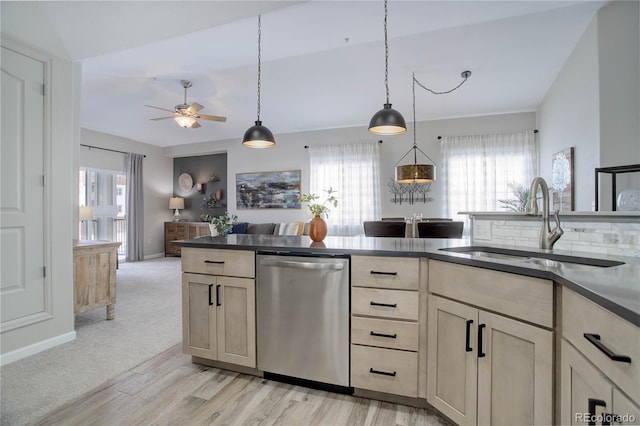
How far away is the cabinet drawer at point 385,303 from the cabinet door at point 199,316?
0.98 m

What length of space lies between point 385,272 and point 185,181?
726 cm

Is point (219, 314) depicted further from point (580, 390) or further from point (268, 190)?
point (268, 190)

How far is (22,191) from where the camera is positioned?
2305 millimetres

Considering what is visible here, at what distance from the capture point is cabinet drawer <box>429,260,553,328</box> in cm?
112

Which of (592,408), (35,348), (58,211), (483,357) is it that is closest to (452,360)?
(483,357)

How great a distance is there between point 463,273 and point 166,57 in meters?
4.01

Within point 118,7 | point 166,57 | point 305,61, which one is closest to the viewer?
Answer: point 118,7

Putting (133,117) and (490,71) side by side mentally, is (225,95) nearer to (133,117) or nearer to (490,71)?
(133,117)

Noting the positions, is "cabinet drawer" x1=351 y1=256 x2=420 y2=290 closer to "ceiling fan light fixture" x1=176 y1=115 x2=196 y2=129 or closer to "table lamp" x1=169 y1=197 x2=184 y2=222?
"ceiling fan light fixture" x1=176 y1=115 x2=196 y2=129

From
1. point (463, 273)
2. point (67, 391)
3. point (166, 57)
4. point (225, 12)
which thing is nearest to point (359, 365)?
point (463, 273)

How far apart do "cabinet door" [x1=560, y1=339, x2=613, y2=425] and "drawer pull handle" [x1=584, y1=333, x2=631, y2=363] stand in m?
0.09

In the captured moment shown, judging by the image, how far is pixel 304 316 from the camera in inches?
71.9

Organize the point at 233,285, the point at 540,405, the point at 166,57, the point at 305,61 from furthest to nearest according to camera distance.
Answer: the point at 305,61 < the point at 166,57 < the point at 233,285 < the point at 540,405

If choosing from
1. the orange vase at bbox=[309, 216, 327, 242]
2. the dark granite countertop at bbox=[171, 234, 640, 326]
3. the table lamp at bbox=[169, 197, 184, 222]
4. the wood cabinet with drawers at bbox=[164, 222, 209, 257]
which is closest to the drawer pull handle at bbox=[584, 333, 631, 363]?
the dark granite countertop at bbox=[171, 234, 640, 326]
